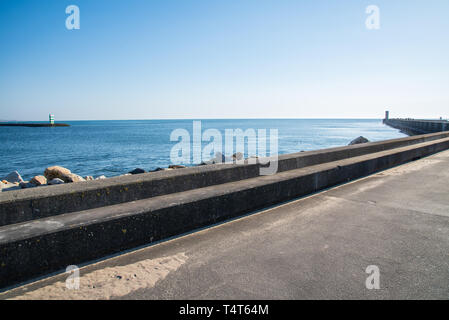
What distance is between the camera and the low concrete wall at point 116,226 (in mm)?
2348

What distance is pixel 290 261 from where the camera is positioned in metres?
2.69

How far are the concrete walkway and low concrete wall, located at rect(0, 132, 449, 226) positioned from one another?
916 millimetres

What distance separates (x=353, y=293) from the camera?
220 centimetres

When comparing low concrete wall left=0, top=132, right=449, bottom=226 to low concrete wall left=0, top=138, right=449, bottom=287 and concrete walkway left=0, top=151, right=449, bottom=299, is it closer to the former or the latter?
low concrete wall left=0, top=138, right=449, bottom=287

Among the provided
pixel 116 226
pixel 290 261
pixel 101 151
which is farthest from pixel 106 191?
pixel 101 151

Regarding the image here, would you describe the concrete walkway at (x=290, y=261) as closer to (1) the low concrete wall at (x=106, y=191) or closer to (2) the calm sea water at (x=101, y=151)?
(1) the low concrete wall at (x=106, y=191)

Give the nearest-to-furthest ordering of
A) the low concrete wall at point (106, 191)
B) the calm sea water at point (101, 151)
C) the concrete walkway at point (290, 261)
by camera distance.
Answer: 1. the concrete walkway at point (290, 261)
2. the low concrete wall at point (106, 191)
3. the calm sea water at point (101, 151)

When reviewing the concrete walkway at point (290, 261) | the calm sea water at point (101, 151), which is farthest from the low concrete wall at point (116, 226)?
the calm sea water at point (101, 151)

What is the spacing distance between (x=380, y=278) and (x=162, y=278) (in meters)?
1.92

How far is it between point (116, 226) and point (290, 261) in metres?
1.80

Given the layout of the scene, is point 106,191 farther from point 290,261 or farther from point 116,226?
point 290,261

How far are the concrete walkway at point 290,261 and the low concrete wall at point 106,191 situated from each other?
916mm

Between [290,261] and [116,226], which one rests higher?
[116,226]
